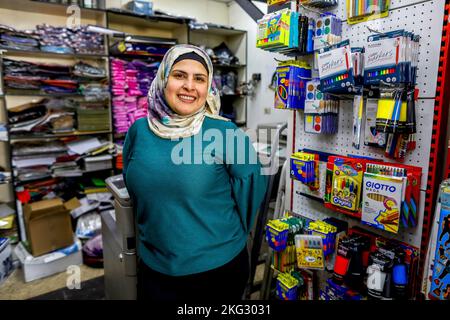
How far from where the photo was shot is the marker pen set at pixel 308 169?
4.65ft

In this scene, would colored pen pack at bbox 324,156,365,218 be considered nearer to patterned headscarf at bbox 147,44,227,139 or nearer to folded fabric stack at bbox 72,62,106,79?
patterned headscarf at bbox 147,44,227,139

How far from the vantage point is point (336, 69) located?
1162 millimetres

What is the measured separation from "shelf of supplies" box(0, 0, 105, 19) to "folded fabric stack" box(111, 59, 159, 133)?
476mm

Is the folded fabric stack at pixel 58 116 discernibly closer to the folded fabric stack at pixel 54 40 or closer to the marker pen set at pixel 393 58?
the folded fabric stack at pixel 54 40

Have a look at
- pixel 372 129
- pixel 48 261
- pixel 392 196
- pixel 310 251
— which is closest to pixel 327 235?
pixel 310 251

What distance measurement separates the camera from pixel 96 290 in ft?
7.77

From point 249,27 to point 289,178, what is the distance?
2.74 meters

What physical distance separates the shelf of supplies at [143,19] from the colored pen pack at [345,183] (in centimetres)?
269

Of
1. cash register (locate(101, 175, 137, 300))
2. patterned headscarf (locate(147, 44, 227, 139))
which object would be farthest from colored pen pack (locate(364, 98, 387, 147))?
cash register (locate(101, 175, 137, 300))

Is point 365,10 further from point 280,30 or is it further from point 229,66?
point 229,66

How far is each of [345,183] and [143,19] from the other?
2.95 metres

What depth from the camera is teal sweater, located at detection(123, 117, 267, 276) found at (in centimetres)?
111

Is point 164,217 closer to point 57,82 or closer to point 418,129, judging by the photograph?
point 418,129

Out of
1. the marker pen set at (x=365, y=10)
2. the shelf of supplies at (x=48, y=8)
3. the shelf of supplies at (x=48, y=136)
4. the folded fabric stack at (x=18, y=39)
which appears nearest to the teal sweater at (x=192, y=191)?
the marker pen set at (x=365, y=10)
